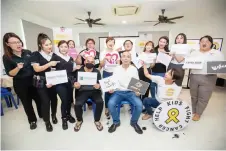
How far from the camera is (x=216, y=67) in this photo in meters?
1.86

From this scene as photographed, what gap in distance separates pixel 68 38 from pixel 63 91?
3.68ft

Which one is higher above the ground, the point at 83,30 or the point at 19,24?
the point at 83,30

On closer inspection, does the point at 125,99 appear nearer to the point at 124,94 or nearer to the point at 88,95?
the point at 124,94

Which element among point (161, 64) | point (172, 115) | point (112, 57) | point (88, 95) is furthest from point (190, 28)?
point (88, 95)

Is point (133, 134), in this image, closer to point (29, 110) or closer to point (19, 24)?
point (29, 110)

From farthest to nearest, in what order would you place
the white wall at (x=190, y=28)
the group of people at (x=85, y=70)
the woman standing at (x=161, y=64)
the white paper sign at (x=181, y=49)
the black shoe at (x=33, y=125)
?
the white wall at (x=190, y=28) < the woman standing at (x=161, y=64) < the white paper sign at (x=181, y=49) < the black shoe at (x=33, y=125) < the group of people at (x=85, y=70)

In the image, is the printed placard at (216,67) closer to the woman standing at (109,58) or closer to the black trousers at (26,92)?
the woman standing at (109,58)

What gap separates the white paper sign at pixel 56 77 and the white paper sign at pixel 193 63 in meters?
1.84

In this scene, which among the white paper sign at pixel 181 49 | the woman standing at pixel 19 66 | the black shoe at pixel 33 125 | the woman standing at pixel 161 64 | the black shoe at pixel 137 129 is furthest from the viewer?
the woman standing at pixel 161 64

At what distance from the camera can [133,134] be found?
182 cm

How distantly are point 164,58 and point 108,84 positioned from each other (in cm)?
103

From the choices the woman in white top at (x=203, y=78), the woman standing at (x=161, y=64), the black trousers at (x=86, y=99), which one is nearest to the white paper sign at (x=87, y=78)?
the black trousers at (x=86, y=99)

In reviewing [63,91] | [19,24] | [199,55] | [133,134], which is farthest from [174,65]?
[19,24]

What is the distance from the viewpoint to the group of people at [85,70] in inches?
66.8
